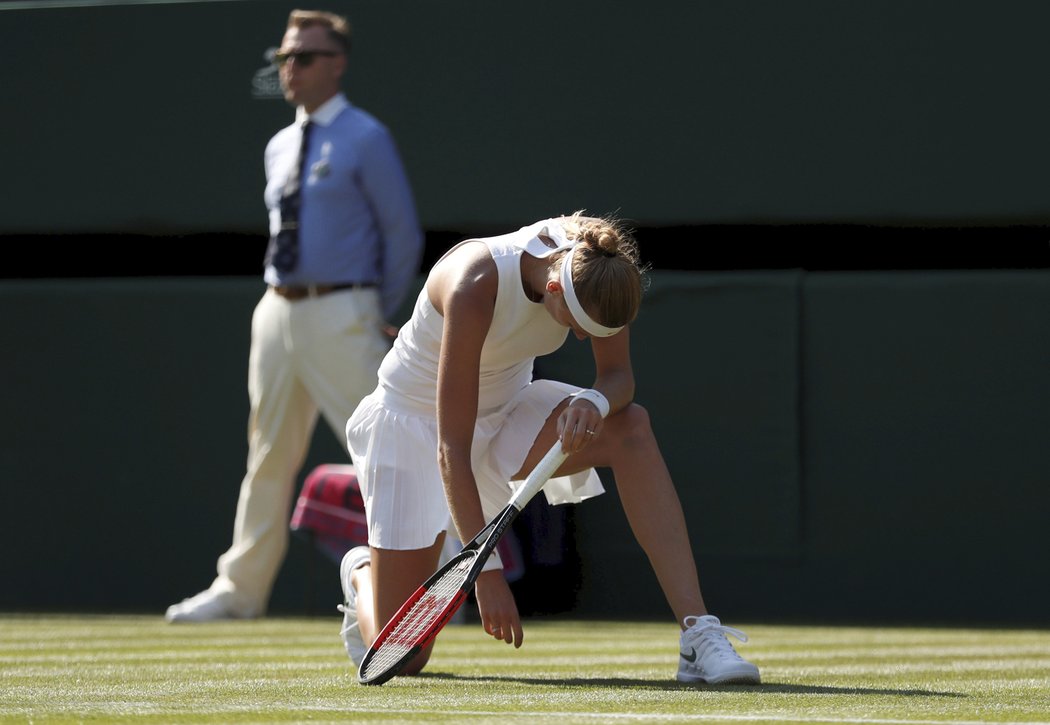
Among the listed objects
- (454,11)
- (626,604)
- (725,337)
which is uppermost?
(454,11)

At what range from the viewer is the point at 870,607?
820cm

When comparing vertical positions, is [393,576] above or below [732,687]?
above

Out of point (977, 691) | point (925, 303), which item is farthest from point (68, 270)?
point (977, 691)

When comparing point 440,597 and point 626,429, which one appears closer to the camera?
point 440,597

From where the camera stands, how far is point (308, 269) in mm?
7438

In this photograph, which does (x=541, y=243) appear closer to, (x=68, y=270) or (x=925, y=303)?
(x=925, y=303)

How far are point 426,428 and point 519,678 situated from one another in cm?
68

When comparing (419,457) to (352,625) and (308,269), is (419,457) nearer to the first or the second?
(352,625)

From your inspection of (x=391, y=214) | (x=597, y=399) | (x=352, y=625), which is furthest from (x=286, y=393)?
(x=597, y=399)

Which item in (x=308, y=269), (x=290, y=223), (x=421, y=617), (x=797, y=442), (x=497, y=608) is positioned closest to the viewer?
(x=497, y=608)

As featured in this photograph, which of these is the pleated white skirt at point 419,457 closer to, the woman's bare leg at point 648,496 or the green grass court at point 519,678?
the woman's bare leg at point 648,496

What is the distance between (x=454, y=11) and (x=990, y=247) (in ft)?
8.86

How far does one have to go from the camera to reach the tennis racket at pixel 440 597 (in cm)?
415

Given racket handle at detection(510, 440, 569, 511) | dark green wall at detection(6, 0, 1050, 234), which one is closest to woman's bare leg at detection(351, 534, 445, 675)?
racket handle at detection(510, 440, 569, 511)
